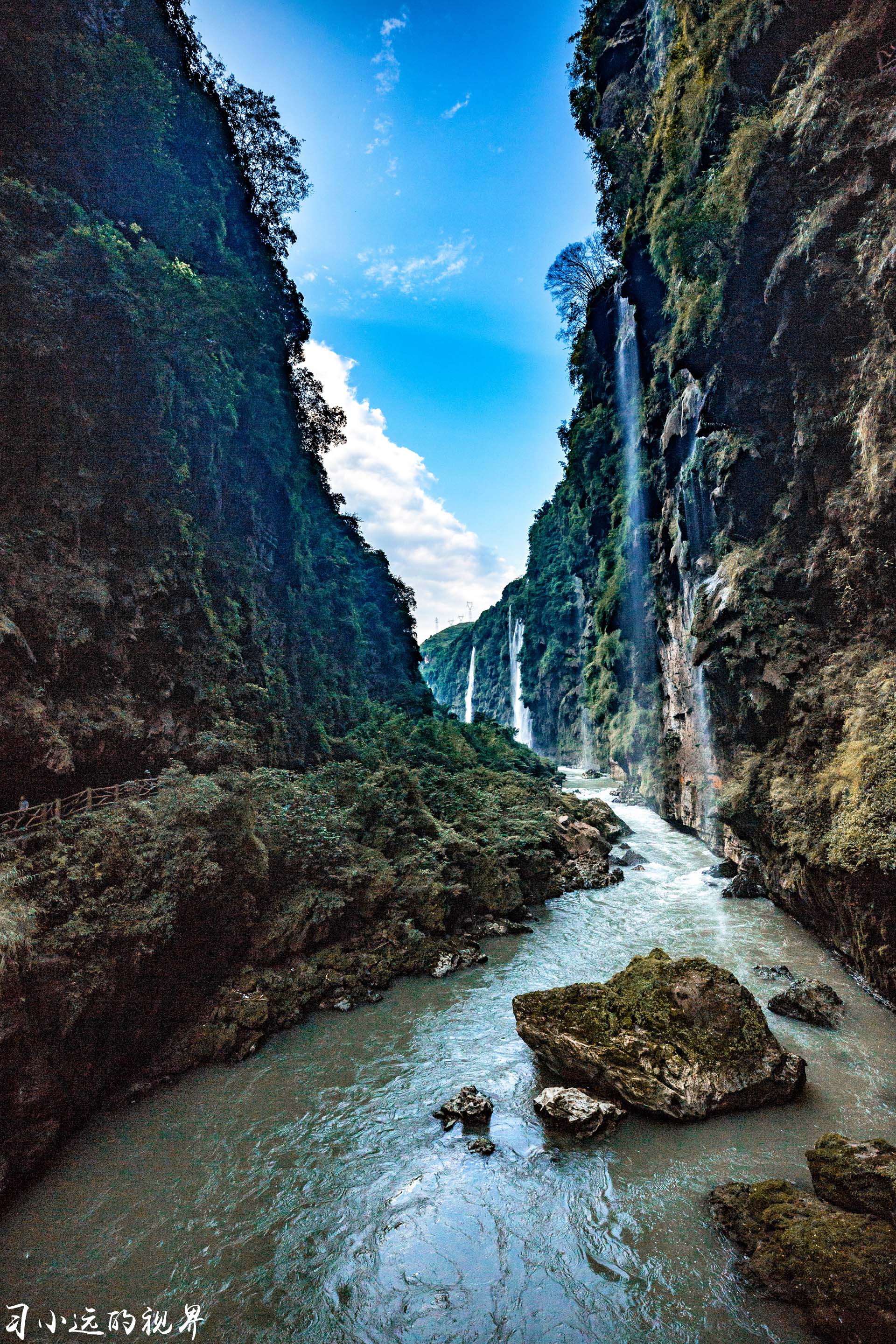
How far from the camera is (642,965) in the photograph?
348 inches

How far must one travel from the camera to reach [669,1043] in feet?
24.0

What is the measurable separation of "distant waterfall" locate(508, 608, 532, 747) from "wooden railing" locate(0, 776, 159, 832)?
156ft

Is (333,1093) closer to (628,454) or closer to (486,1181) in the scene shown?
(486,1181)

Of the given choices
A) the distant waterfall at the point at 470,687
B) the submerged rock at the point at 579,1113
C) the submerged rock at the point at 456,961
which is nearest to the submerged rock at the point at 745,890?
the submerged rock at the point at 456,961

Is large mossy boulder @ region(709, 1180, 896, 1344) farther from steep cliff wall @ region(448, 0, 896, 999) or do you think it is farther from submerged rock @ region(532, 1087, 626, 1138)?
steep cliff wall @ region(448, 0, 896, 999)

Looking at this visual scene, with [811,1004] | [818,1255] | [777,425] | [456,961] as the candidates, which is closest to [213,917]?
[456,961]

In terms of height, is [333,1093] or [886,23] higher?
[886,23]

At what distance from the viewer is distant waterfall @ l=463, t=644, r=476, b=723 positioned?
87438 millimetres

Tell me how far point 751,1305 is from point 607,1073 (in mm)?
2716

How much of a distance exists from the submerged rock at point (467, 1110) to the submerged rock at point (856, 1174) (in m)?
3.79

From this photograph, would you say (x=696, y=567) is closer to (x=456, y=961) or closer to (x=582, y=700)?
(x=456, y=961)

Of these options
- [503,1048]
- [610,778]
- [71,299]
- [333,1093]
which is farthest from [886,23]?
[610,778]

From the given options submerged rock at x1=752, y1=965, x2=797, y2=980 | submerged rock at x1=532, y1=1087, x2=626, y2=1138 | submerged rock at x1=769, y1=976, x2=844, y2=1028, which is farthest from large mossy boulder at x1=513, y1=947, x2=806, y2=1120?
submerged rock at x1=752, y1=965, x2=797, y2=980

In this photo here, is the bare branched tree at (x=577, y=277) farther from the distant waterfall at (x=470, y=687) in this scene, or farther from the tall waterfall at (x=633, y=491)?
the distant waterfall at (x=470, y=687)
